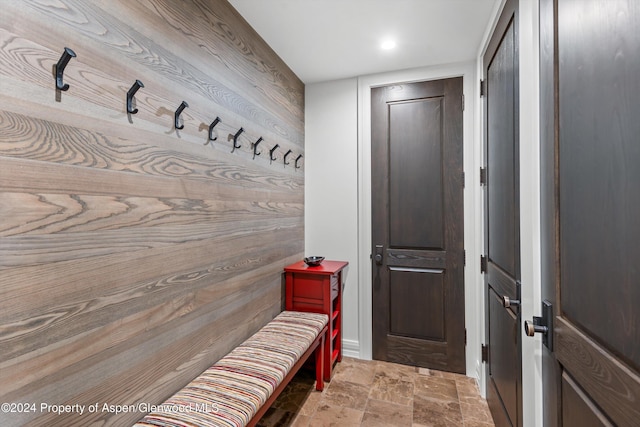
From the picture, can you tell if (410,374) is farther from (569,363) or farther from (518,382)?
(569,363)

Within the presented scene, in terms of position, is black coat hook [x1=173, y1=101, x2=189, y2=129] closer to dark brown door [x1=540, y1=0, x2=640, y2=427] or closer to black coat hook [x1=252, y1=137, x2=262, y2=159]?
black coat hook [x1=252, y1=137, x2=262, y2=159]

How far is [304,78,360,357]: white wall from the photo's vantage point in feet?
9.14

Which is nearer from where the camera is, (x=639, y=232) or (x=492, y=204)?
(x=639, y=232)

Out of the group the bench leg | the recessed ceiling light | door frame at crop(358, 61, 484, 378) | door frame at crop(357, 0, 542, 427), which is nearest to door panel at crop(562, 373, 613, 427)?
door frame at crop(357, 0, 542, 427)

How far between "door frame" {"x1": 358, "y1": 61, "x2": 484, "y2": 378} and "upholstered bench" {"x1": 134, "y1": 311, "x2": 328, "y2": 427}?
2.46 ft

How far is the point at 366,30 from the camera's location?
2064 millimetres

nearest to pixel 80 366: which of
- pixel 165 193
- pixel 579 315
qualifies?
pixel 165 193

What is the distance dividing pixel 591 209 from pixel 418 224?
180 centimetres

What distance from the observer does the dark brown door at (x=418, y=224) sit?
8.27 feet

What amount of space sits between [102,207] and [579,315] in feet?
4.95

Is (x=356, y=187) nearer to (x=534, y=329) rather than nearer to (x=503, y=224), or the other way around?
(x=503, y=224)

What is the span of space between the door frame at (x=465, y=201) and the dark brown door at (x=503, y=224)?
0.33m

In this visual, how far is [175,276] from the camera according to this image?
1415mm

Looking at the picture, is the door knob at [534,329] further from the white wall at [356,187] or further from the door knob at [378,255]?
the door knob at [378,255]
